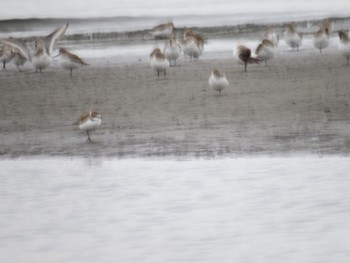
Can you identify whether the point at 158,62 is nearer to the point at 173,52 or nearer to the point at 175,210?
the point at 173,52

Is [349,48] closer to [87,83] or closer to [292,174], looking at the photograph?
[87,83]

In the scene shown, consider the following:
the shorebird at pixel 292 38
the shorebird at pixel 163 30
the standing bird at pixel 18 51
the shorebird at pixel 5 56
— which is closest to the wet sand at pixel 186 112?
the standing bird at pixel 18 51

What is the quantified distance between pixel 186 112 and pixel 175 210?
19.2 ft

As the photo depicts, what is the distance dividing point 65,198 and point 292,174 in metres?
2.42

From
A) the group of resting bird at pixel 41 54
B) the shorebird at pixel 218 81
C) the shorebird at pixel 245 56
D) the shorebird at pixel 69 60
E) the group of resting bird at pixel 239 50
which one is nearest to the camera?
the shorebird at pixel 218 81

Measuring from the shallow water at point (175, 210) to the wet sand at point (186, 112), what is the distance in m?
0.69

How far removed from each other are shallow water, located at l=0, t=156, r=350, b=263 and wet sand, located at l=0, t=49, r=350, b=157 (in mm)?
691

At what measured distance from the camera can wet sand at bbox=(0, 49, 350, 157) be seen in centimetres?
1323

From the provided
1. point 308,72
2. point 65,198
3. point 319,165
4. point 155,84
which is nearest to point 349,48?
point 308,72

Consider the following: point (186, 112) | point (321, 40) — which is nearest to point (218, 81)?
point (186, 112)

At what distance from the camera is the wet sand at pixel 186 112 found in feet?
43.4

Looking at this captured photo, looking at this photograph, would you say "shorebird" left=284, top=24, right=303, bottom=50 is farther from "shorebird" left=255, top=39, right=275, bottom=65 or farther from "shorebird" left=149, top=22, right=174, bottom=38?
"shorebird" left=149, top=22, right=174, bottom=38

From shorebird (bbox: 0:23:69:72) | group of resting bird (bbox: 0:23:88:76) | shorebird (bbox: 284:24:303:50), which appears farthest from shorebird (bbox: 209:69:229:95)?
shorebird (bbox: 284:24:303:50)

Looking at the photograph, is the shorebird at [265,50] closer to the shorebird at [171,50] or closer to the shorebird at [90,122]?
the shorebird at [171,50]
